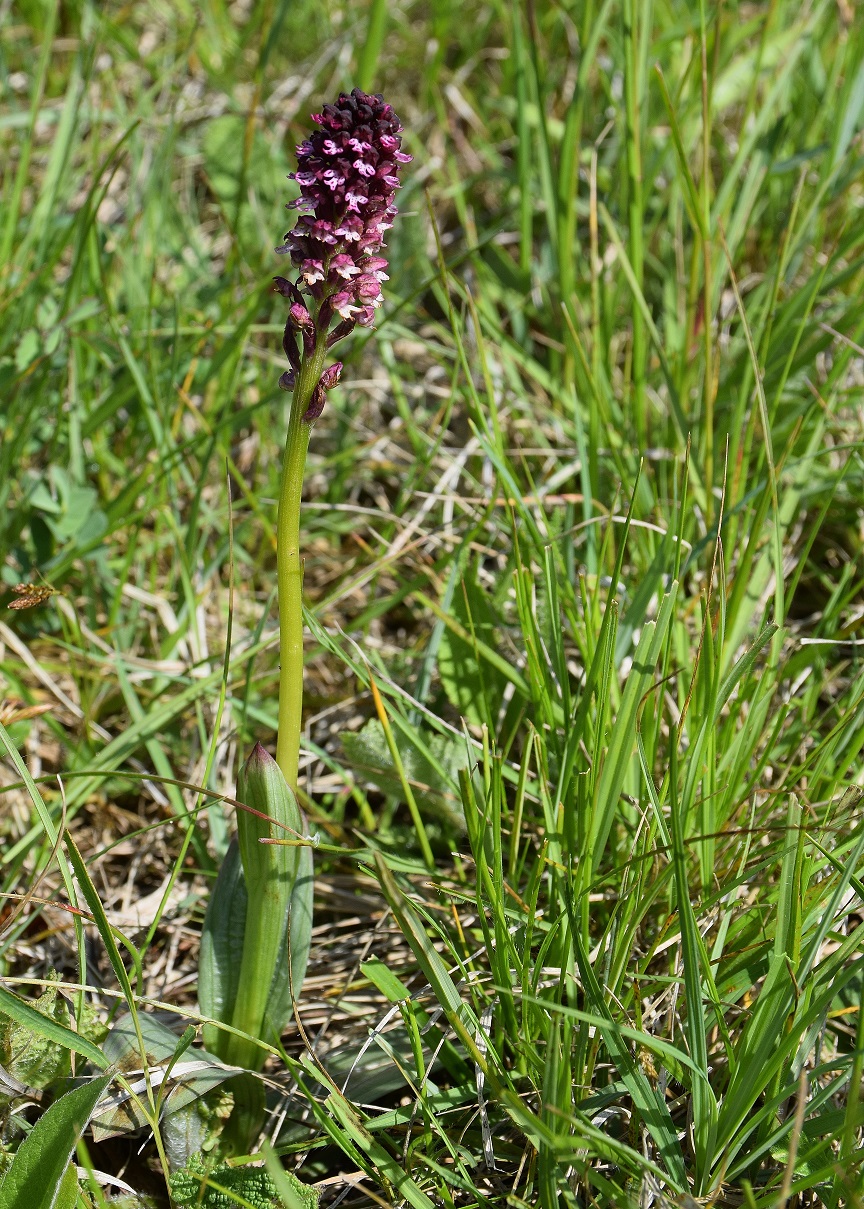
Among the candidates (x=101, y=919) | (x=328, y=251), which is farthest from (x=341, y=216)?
(x=101, y=919)

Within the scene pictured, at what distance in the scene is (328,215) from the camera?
69.4 inches

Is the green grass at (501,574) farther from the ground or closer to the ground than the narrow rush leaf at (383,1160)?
farther from the ground

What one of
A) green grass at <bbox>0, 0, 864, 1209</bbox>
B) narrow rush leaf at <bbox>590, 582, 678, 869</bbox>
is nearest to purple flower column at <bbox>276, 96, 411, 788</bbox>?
green grass at <bbox>0, 0, 864, 1209</bbox>

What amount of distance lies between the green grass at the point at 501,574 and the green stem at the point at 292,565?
26cm

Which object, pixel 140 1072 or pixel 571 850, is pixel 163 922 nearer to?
pixel 140 1072

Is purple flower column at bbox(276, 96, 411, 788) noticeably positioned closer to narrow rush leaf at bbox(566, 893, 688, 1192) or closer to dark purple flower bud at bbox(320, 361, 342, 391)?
dark purple flower bud at bbox(320, 361, 342, 391)

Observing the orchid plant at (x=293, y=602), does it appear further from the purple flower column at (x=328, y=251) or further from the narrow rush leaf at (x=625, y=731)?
the narrow rush leaf at (x=625, y=731)

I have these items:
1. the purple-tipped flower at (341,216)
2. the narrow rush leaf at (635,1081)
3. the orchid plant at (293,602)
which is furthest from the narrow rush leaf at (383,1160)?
the purple-tipped flower at (341,216)

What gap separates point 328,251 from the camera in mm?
1789

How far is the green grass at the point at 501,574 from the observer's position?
1.97 m

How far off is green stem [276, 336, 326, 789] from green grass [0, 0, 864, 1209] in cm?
26

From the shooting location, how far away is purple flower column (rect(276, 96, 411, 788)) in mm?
1716

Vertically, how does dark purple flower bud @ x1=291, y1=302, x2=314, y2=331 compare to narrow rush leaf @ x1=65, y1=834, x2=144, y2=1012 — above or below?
above

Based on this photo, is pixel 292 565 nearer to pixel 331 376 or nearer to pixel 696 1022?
pixel 331 376
